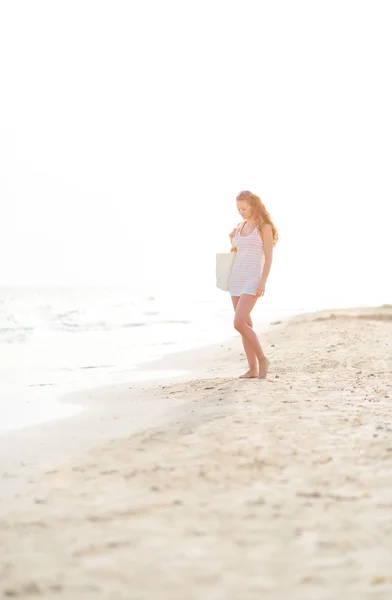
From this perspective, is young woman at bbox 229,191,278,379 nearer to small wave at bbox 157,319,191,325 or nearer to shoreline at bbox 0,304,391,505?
shoreline at bbox 0,304,391,505

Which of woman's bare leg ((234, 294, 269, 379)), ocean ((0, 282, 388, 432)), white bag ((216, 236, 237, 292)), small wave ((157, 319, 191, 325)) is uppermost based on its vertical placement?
white bag ((216, 236, 237, 292))

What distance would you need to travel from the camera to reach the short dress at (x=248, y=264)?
7727 millimetres

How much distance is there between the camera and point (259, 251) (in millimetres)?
7742

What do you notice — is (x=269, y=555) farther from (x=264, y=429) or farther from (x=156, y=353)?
(x=156, y=353)

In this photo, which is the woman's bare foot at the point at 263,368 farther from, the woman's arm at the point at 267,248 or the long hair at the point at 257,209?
the long hair at the point at 257,209

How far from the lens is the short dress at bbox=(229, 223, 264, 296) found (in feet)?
25.3

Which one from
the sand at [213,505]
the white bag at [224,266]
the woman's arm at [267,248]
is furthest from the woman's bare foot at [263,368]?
the sand at [213,505]

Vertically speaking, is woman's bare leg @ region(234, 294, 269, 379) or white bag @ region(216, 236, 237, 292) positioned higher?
white bag @ region(216, 236, 237, 292)

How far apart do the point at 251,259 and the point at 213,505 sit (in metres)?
4.36

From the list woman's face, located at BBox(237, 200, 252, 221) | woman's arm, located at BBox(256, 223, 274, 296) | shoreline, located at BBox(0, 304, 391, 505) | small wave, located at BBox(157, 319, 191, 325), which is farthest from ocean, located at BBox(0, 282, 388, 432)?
woman's face, located at BBox(237, 200, 252, 221)

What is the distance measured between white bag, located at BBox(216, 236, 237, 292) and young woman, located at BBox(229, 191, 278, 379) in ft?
0.22

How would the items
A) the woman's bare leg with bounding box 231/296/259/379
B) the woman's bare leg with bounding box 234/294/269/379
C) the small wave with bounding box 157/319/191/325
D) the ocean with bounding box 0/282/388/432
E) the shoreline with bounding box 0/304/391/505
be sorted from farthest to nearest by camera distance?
the small wave with bounding box 157/319/191/325
the woman's bare leg with bounding box 231/296/259/379
the woman's bare leg with bounding box 234/294/269/379
the ocean with bounding box 0/282/388/432
the shoreline with bounding box 0/304/391/505

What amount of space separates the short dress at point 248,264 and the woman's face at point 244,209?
0.16 metres

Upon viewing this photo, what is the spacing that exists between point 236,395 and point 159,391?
1384mm
